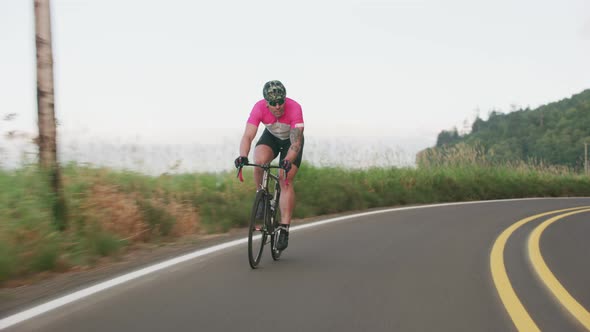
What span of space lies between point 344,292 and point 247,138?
2.21 metres

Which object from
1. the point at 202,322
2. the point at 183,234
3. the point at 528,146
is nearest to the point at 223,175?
the point at 183,234

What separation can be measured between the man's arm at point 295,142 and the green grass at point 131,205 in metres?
2.44

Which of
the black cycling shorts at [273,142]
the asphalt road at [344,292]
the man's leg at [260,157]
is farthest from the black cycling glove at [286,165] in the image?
the asphalt road at [344,292]

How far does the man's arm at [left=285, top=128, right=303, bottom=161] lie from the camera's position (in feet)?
22.5

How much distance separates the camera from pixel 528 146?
107500 millimetres

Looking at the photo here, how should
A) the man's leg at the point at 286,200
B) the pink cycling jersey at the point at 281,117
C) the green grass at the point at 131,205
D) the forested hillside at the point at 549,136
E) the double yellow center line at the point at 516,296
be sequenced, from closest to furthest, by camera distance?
the double yellow center line at the point at 516,296 → the green grass at the point at 131,205 → the pink cycling jersey at the point at 281,117 → the man's leg at the point at 286,200 → the forested hillside at the point at 549,136

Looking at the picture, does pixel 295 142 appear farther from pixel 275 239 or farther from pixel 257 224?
pixel 275 239

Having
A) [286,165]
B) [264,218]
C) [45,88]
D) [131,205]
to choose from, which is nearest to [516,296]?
[286,165]

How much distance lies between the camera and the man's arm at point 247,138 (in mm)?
6812

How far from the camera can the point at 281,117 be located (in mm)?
7117

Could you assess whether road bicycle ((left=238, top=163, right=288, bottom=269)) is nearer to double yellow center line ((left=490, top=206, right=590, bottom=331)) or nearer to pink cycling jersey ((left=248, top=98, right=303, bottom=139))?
pink cycling jersey ((left=248, top=98, right=303, bottom=139))

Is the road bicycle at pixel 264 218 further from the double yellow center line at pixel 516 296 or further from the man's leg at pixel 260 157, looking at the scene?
the double yellow center line at pixel 516 296

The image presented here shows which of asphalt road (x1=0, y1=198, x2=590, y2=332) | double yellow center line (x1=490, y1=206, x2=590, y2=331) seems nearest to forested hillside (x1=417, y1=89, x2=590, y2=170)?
double yellow center line (x1=490, y1=206, x2=590, y2=331)

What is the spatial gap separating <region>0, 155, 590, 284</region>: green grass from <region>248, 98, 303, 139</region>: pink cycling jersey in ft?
7.60
